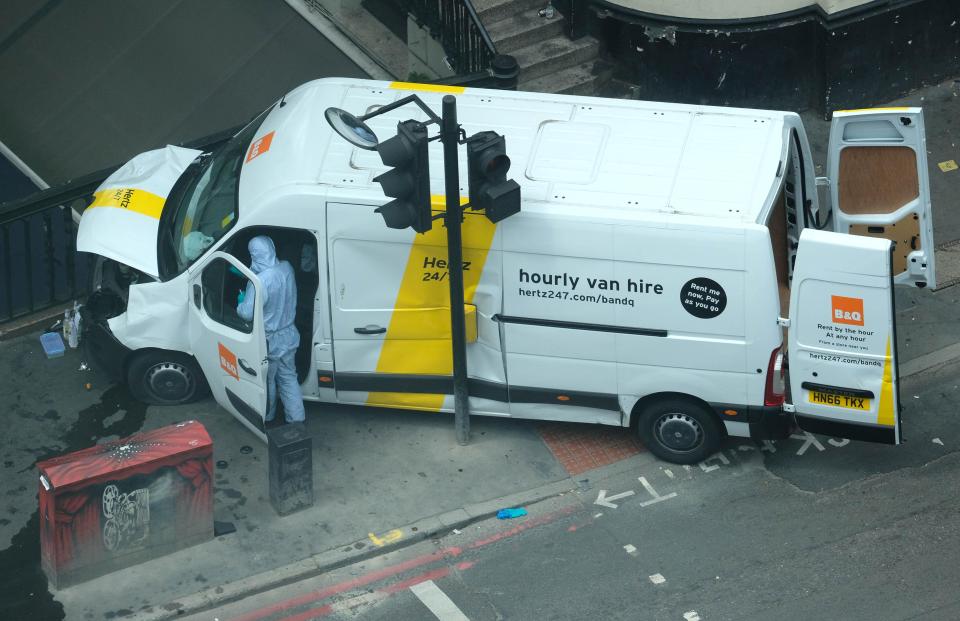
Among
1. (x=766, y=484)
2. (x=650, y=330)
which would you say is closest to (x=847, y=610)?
(x=766, y=484)

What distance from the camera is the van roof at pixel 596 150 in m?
9.57

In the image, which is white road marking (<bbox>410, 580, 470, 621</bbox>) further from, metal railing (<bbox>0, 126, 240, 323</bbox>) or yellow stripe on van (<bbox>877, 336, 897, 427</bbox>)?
metal railing (<bbox>0, 126, 240, 323</bbox>)

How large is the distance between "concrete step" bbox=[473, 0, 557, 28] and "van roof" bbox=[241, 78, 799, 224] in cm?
385

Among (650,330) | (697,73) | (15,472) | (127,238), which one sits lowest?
(15,472)

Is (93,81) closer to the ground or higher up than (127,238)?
higher up

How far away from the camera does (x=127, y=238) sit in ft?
35.5

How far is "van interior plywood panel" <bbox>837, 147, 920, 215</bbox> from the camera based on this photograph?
10.6 m

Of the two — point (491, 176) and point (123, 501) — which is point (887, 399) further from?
point (123, 501)

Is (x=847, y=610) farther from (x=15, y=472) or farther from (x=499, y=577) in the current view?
(x=15, y=472)

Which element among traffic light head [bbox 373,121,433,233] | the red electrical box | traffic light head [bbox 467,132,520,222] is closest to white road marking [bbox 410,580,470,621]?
the red electrical box

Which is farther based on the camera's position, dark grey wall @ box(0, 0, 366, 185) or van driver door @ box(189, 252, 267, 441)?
dark grey wall @ box(0, 0, 366, 185)

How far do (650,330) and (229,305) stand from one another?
312 cm

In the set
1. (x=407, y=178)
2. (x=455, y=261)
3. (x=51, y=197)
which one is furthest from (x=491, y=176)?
(x=51, y=197)

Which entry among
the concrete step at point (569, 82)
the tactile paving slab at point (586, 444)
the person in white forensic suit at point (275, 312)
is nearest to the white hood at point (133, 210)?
the person in white forensic suit at point (275, 312)
